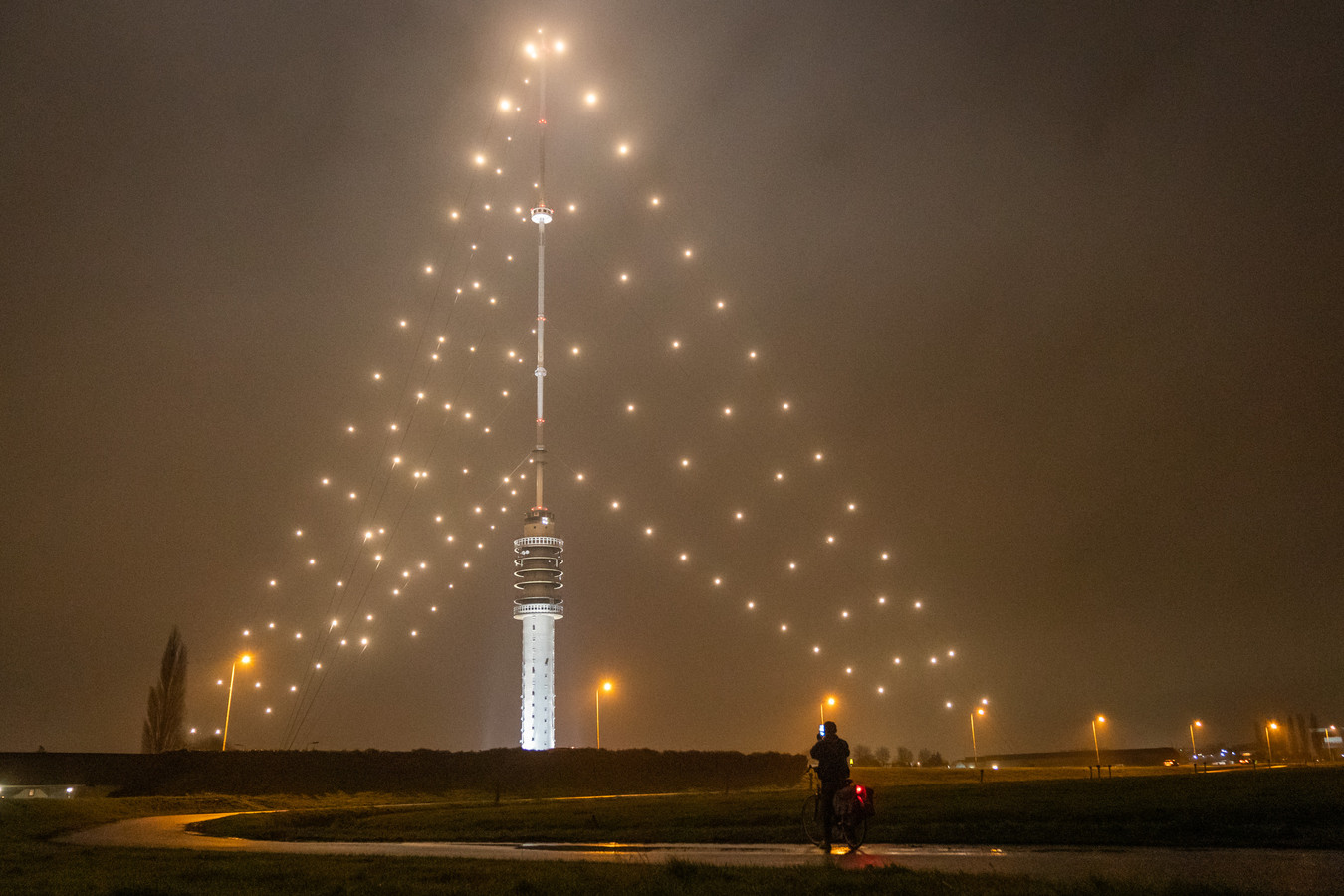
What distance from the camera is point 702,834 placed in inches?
543

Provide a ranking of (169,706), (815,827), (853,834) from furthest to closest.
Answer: (169,706)
(815,827)
(853,834)

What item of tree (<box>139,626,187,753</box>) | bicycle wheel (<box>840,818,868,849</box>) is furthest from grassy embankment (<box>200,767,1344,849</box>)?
tree (<box>139,626,187,753</box>)

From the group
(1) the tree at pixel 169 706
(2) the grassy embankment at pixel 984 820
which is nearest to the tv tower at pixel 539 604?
(1) the tree at pixel 169 706

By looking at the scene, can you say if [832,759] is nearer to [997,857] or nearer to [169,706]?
[997,857]

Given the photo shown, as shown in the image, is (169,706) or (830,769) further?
(169,706)

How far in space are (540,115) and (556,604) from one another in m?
50.0

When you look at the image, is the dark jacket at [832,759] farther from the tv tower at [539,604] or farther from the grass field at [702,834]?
the tv tower at [539,604]

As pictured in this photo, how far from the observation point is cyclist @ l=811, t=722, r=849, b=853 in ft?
37.5

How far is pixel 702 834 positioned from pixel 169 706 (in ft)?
227

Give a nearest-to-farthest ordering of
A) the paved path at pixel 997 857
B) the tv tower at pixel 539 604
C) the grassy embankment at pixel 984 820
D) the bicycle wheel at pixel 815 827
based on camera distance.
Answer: the paved path at pixel 997 857 < the grassy embankment at pixel 984 820 < the bicycle wheel at pixel 815 827 < the tv tower at pixel 539 604

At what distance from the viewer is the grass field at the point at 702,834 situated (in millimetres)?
7828

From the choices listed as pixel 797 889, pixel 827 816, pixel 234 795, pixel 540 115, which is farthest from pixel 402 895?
pixel 540 115

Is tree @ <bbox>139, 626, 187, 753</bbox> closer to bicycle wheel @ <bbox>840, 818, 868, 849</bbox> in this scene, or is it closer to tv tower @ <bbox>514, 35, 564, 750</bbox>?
tv tower @ <bbox>514, 35, 564, 750</bbox>

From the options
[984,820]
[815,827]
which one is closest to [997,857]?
[815,827]
